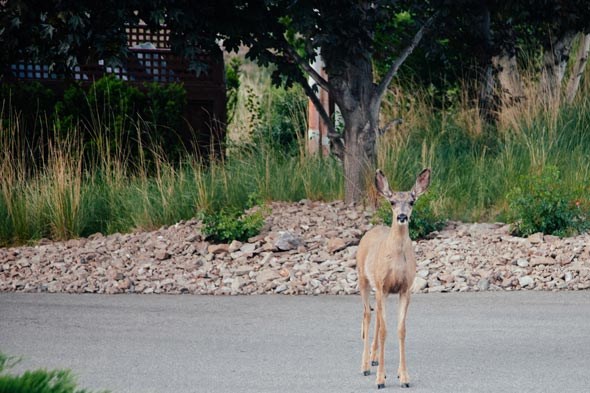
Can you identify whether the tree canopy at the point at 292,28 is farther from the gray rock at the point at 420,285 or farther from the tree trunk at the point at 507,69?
the gray rock at the point at 420,285

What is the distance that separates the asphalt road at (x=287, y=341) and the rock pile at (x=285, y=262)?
291mm

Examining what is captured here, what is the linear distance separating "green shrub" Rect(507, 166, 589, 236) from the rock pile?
19 cm

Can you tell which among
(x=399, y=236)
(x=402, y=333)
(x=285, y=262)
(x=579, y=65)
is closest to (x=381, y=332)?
(x=402, y=333)

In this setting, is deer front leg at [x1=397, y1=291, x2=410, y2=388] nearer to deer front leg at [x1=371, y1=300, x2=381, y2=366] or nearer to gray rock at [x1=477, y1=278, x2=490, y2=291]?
deer front leg at [x1=371, y1=300, x2=381, y2=366]

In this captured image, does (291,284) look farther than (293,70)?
No

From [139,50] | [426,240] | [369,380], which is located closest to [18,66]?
[139,50]

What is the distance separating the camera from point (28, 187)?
12211mm

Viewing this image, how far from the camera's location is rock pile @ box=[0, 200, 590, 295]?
9.45 meters

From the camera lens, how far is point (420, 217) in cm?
1062

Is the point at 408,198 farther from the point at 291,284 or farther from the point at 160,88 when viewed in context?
the point at 160,88

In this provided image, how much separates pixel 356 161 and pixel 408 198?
20.0 feet

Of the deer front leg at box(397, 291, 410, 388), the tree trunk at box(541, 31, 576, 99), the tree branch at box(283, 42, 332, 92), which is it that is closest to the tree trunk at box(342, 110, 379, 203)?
the tree branch at box(283, 42, 332, 92)

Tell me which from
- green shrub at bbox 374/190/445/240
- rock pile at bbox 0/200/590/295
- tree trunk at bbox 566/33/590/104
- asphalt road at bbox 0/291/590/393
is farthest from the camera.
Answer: tree trunk at bbox 566/33/590/104

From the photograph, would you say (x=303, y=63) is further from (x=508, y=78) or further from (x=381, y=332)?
(x=381, y=332)
